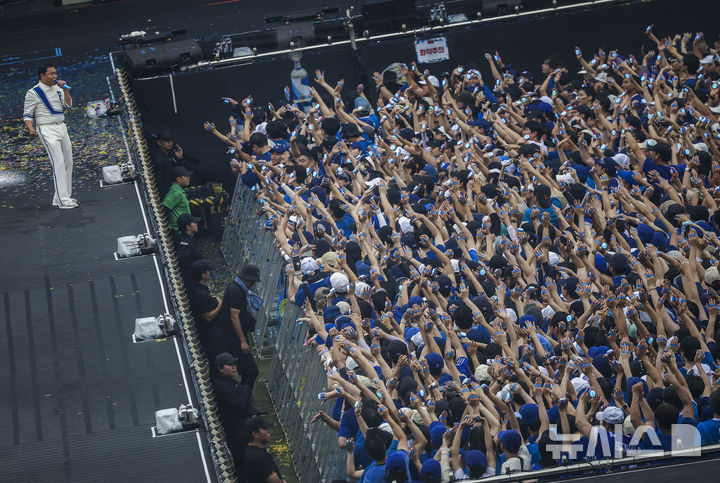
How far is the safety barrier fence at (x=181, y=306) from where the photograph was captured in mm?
9773

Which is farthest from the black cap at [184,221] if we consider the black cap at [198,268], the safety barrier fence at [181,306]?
the black cap at [198,268]

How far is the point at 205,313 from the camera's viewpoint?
38.9ft

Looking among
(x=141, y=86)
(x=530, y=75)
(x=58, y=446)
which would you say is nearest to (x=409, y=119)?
(x=530, y=75)

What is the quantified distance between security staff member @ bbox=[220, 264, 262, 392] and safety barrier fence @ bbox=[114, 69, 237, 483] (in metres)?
0.53

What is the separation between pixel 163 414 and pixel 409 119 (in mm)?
8322

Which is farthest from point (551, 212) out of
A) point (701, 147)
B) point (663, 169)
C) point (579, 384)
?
point (579, 384)

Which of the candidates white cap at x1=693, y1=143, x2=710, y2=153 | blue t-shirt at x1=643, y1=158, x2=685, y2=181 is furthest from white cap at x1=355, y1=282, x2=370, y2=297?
white cap at x1=693, y1=143, x2=710, y2=153

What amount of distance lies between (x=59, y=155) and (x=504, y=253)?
545 centimetres

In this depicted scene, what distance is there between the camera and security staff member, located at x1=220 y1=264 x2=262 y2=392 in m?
11.9

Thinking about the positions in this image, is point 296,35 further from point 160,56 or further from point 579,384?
point 579,384

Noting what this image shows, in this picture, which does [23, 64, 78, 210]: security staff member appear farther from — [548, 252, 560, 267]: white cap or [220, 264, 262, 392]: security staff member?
[548, 252, 560, 267]: white cap

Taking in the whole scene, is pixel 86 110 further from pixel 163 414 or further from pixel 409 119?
pixel 163 414

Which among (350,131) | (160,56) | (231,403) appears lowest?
(231,403)

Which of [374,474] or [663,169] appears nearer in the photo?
[374,474]
